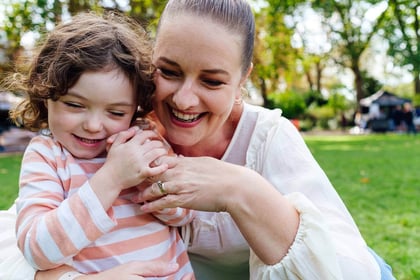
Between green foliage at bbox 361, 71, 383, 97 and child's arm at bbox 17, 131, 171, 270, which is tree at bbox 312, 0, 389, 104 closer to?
green foliage at bbox 361, 71, 383, 97

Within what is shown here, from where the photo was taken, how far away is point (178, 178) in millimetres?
1731

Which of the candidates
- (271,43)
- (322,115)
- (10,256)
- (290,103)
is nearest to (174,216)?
(10,256)

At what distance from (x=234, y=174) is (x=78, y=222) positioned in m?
0.57

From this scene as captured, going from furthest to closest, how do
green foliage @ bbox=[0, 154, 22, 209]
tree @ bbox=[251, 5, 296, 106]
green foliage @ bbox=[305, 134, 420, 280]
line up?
tree @ bbox=[251, 5, 296, 106] < green foliage @ bbox=[0, 154, 22, 209] < green foliage @ bbox=[305, 134, 420, 280]

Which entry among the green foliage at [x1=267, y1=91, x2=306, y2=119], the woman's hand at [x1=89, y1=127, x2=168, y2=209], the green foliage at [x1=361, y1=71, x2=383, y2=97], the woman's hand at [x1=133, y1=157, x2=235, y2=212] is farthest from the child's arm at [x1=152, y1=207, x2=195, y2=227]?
the green foliage at [x1=361, y1=71, x2=383, y2=97]

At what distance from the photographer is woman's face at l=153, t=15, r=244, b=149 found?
1.87 m

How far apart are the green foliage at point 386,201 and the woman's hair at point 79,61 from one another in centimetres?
267

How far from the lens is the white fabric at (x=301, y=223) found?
170 cm

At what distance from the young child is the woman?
0.33 ft

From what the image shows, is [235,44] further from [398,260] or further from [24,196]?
[398,260]

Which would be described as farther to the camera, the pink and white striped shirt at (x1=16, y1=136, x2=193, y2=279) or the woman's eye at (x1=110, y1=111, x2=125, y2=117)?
the woman's eye at (x1=110, y1=111, x2=125, y2=117)

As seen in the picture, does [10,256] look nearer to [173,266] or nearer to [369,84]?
[173,266]

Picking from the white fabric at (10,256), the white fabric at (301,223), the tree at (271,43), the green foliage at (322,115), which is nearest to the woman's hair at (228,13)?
the white fabric at (301,223)

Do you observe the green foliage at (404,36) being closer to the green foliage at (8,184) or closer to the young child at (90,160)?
the green foliage at (8,184)
